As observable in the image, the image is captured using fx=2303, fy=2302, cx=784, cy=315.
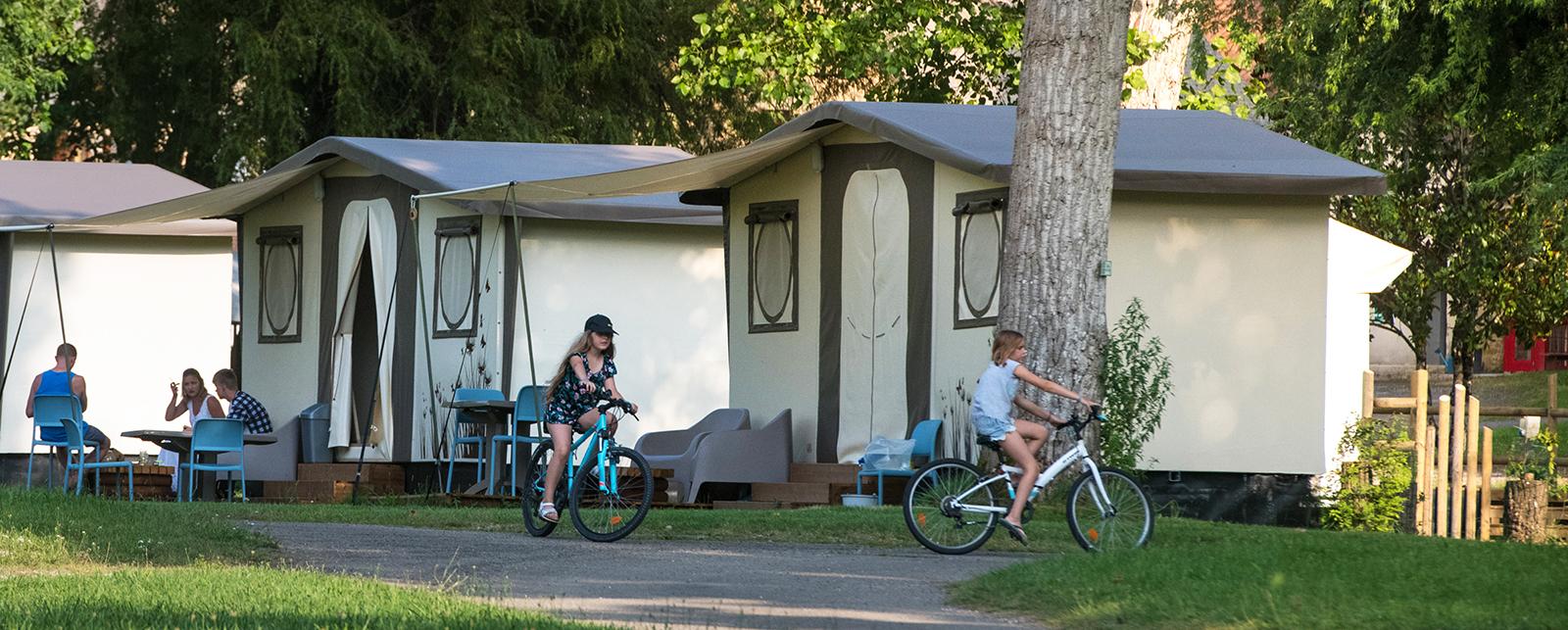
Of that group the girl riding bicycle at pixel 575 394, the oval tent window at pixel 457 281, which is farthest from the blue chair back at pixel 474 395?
the girl riding bicycle at pixel 575 394

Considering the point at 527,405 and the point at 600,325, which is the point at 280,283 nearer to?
the point at 527,405

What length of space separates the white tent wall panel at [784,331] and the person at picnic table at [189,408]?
13.8 feet

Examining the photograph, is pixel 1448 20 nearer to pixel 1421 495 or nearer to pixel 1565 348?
pixel 1421 495

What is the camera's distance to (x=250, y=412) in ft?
62.2

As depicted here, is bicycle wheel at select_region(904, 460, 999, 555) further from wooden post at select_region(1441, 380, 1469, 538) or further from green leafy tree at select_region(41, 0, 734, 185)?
green leafy tree at select_region(41, 0, 734, 185)

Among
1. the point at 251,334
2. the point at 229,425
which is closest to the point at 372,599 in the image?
the point at 229,425

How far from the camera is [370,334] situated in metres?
19.8

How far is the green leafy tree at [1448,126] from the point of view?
58.4 feet

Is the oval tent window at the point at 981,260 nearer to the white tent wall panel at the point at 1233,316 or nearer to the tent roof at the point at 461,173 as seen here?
the white tent wall panel at the point at 1233,316

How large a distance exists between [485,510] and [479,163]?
443cm

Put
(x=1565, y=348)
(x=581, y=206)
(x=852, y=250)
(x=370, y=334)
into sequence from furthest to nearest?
(x=1565, y=348), (x=370, y=334), (x=581, y=206), (x=852, y=250)

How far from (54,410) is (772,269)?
5483 mm

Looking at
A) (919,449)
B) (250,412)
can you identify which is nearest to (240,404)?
(250,412)

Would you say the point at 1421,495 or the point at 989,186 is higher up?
the point at 989,186
